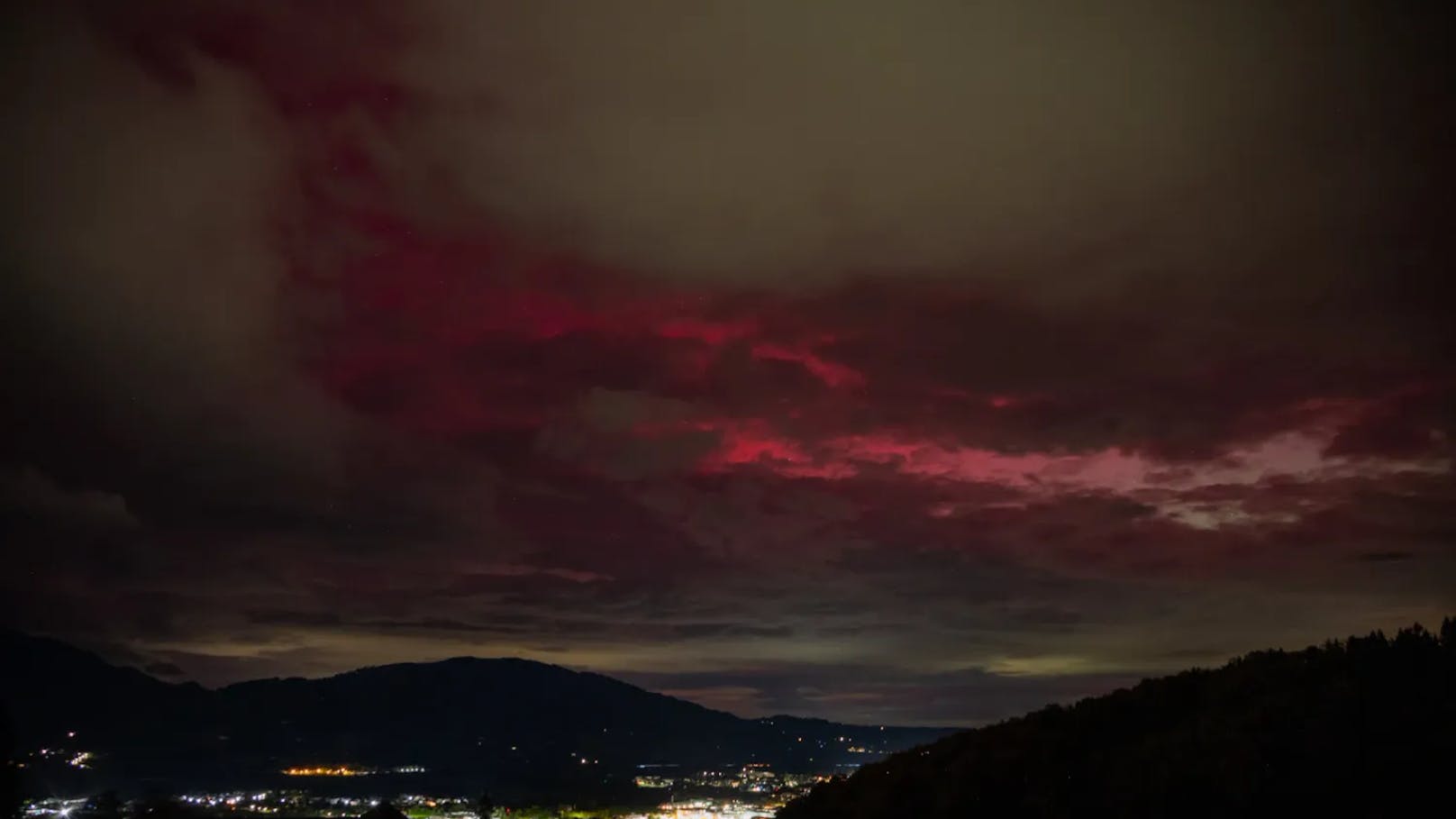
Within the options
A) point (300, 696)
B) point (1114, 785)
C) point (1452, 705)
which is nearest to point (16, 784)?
point (1114, 785)

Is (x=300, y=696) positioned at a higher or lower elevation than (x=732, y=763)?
higher

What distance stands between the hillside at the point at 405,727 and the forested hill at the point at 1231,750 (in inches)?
2275

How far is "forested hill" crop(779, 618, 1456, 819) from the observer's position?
15227mm

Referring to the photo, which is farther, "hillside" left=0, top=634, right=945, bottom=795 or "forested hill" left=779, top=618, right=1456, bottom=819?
"hillside" left=0, top=634, right=945, bottom=795

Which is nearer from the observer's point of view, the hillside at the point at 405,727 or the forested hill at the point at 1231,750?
the forested hill at the point at 1231,750

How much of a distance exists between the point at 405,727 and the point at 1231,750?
138737 mm

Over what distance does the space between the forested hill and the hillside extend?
2275 inches

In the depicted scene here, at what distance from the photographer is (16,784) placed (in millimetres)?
37906

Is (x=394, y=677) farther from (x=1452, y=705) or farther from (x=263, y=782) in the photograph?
(x=1452, y=705)

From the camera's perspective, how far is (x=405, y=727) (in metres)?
138

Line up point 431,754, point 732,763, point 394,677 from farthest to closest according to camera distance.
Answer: point 394,677 → point 732,763 → point 431,754

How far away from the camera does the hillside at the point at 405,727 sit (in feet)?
294

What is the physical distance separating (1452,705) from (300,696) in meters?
145

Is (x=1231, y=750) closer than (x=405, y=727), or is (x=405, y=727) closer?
(x=1231, y=750)
